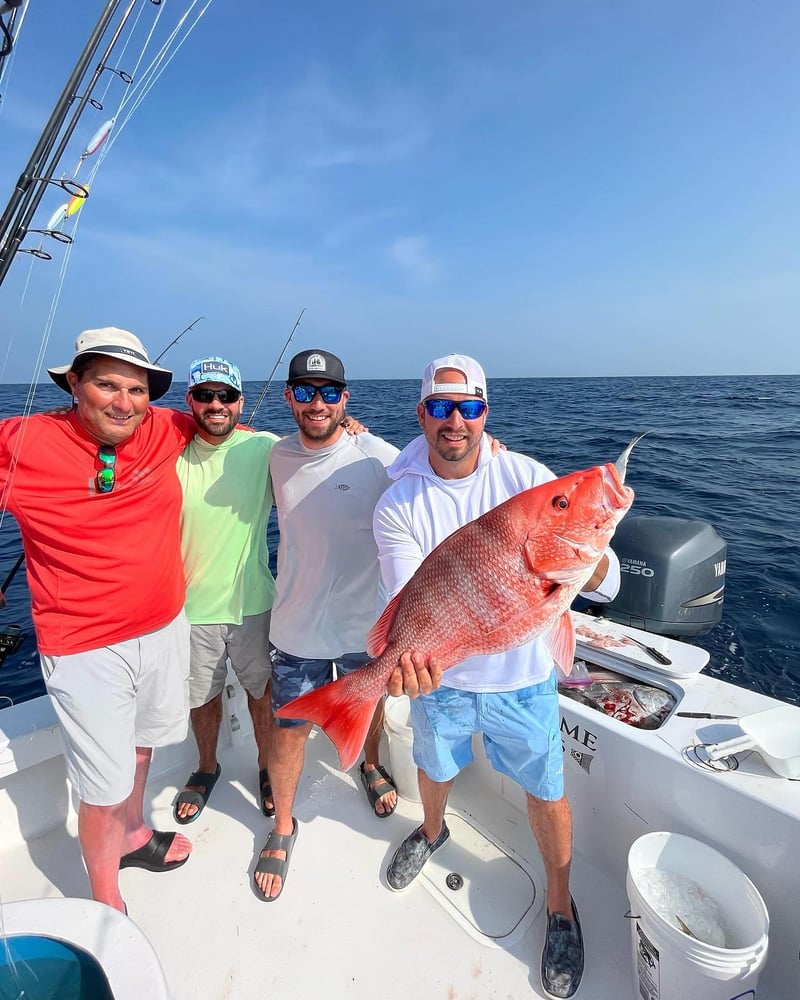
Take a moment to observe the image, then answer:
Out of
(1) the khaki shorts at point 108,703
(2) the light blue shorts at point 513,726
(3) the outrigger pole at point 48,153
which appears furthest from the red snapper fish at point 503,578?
(3) the outrigger pole at point 48,153

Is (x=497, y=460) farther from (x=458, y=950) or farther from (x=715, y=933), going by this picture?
(x=458, y=950)

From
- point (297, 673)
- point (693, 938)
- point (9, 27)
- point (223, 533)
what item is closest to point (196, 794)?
point (297, 673)

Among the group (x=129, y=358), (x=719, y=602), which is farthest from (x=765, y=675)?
(x=129, y=358)

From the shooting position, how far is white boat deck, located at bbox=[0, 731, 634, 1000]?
7.90ft

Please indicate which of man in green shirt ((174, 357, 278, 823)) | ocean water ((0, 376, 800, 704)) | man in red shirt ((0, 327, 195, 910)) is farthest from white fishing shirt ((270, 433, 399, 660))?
ocean water ((0, 376, 800, 704))

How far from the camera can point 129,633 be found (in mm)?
2459

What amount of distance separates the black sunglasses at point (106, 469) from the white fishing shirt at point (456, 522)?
4.19ft

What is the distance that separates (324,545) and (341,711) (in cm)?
90

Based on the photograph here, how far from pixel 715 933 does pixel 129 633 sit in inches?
116

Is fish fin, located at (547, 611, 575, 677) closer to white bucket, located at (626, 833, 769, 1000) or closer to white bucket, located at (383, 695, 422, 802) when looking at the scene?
white bucket, located at (626, 833, 769, 1000)

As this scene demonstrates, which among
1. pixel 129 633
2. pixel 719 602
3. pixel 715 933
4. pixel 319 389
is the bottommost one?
pixel 715 933

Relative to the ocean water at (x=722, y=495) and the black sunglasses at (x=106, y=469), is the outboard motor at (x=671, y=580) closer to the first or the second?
the ocean water at (x=722, y=495)

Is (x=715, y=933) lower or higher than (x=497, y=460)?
lower

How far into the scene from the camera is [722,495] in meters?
11.0
